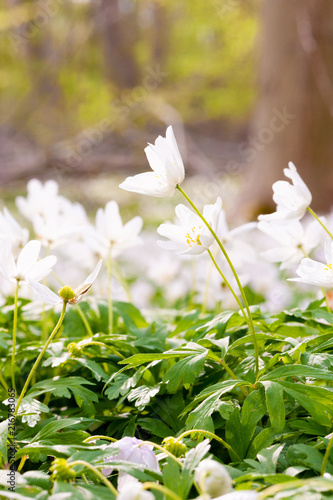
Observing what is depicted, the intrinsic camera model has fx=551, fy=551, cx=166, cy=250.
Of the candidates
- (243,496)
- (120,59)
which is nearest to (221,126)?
(120,59)

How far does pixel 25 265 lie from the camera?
122 cm

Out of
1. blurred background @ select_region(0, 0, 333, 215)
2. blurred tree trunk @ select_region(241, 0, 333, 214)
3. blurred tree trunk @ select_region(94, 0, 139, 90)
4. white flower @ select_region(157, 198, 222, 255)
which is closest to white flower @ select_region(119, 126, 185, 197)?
white flower @ select_region(157, 198, 222, 255)

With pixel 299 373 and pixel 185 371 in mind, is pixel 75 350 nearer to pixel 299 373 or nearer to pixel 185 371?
pixel 185 371

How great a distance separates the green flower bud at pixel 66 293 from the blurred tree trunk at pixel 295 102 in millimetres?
4601

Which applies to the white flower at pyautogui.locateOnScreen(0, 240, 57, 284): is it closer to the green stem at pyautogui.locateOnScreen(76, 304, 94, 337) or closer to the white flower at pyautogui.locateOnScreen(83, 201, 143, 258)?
the green stem at pyautogui.locateOnScreen(76, 304, 94, 337)

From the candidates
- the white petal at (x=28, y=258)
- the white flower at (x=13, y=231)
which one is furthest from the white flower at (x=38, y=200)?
the white petal at (x=28, y=258)

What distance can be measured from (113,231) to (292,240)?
531 mm

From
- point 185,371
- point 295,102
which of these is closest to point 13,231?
point 185,371

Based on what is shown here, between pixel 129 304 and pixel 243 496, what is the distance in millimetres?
950

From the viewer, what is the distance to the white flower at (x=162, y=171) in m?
1.15

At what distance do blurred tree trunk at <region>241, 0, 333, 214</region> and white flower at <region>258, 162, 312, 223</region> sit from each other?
14.0 feet

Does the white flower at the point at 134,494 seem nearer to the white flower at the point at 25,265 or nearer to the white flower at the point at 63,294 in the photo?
the white flower at the point at 63,294

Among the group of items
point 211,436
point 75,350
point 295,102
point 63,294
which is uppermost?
point 295,102

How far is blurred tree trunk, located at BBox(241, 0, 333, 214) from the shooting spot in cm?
536
